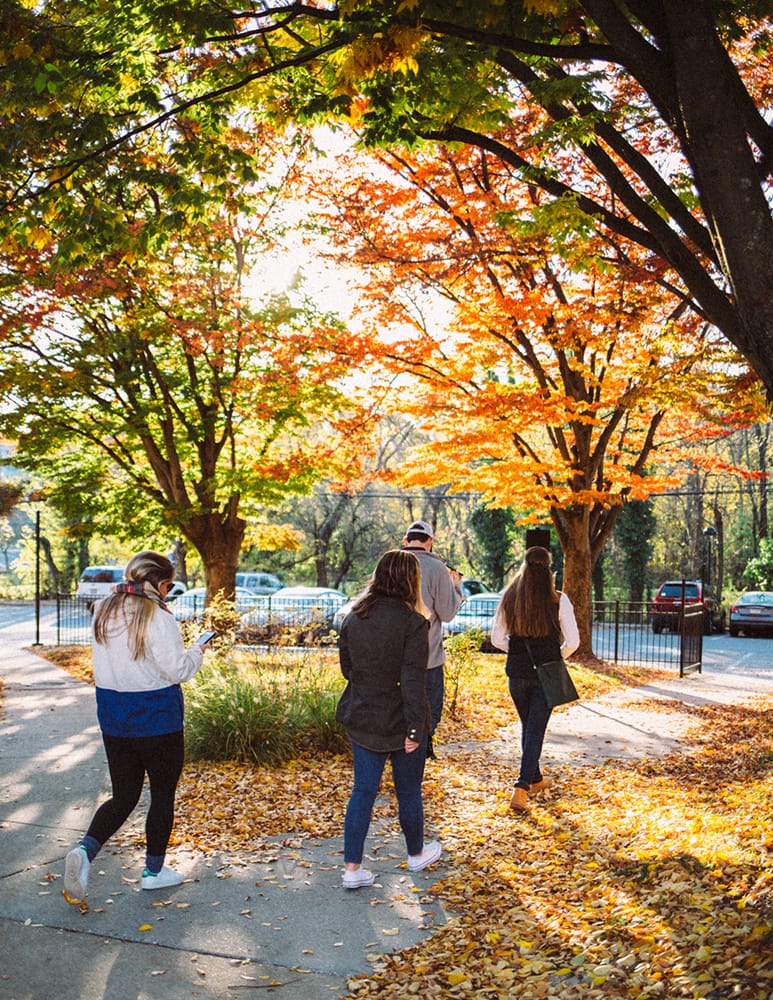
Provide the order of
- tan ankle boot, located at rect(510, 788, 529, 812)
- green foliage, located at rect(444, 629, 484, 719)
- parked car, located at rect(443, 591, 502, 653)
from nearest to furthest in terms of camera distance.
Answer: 1. tan ankle boot, located at rect(510, 788, 529, 812)
2. green foliage, located at rect(444, 629, 484, 719)
3. parked car, located at rect(443, 591, 502, 653)

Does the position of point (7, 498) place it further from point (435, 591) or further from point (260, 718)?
point (435, 591)

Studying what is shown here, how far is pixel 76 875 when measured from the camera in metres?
4.70

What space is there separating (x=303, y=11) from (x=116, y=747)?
4.41 metres

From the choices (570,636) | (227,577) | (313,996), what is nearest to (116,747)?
(313,996)

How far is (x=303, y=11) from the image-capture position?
5613mm

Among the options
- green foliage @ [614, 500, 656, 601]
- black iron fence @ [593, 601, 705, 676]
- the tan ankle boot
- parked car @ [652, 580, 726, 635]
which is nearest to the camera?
the tan ankle boot

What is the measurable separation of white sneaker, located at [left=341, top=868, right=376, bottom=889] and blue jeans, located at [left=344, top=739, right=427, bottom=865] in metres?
0.06

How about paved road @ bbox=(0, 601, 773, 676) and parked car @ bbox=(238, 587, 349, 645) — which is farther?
paved road @ bbox=(0, 601, 773, 676)

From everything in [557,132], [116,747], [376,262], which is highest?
[376,262]

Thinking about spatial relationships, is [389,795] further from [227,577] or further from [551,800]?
[227,577]

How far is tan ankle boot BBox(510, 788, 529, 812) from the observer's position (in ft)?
22.1

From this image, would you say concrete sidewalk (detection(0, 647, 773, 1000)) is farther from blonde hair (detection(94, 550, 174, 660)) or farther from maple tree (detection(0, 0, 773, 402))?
maple tree (detection(0, 0, 773, 402))

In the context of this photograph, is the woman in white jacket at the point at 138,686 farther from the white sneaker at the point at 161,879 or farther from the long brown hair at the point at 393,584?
the long brown hair at the point at 393,584

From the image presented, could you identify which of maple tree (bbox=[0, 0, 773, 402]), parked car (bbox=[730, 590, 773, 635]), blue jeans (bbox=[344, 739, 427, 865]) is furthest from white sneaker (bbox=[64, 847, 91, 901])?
parked car (bbox=[730, 590, 773, 635])
